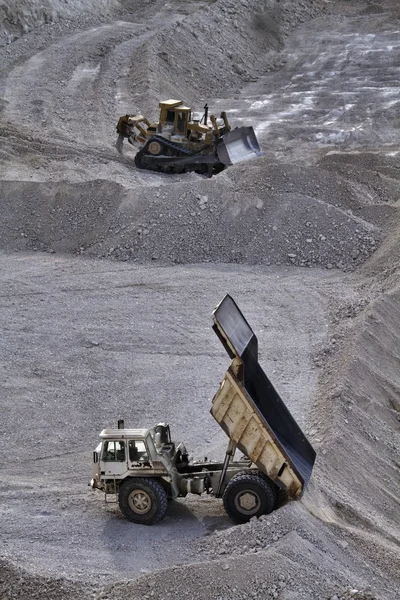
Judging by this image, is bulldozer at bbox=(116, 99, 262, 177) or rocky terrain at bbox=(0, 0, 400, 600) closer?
rocky terrain at bbox=(0, 0, 400, 600)

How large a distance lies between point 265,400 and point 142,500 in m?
2.05

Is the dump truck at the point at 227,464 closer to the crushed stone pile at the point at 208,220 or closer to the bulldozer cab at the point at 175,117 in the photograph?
the crushed stone pile at the point at 208,220

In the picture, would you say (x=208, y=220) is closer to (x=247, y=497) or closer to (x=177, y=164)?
(x=177, y=164)

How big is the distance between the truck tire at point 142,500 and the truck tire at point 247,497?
789 millimetres

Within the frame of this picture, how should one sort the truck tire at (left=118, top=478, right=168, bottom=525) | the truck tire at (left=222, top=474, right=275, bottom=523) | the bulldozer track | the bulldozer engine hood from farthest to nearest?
the bulldozer track, the bulldozer engine hood, the truck tire at (left=118, top=478, right=168, bottom=525), the truck tire at (left=222, top=474, right=275, bottom=523)

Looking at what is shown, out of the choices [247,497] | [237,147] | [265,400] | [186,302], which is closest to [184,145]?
[237,147]

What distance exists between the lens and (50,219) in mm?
21391

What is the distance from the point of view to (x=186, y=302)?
1827 cm

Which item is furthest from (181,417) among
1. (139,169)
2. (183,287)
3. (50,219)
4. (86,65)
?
(86,65)

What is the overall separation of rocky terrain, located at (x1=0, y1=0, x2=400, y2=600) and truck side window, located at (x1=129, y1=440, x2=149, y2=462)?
88 cm

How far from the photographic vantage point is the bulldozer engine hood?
11297mm

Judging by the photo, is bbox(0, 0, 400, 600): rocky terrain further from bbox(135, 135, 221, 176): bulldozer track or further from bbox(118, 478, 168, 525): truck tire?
bbox(135, 135, 221, 176): bulldozer track

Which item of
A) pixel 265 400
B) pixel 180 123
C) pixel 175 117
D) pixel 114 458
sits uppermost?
pixel 175 117

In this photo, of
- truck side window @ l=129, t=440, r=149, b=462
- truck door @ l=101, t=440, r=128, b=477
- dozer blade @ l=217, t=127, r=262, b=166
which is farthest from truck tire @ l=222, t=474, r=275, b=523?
dozer blade @ l=217, t=127, r=262, b=166
